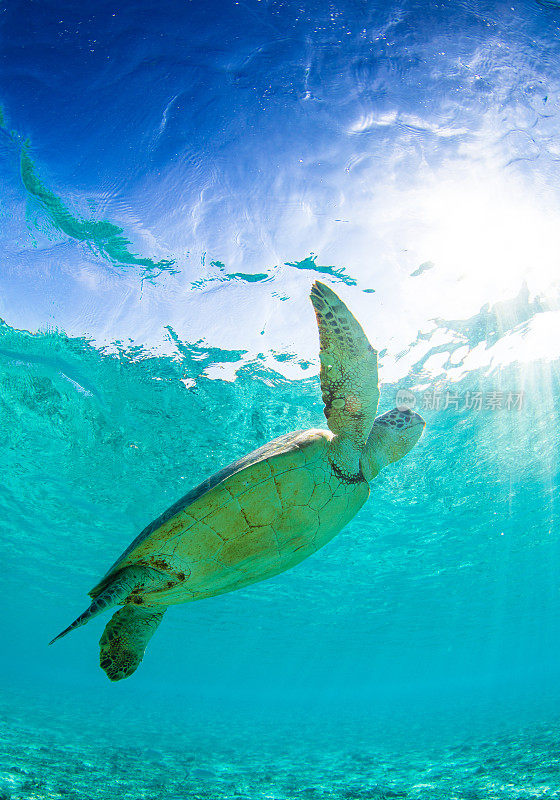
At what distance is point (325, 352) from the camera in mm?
4047

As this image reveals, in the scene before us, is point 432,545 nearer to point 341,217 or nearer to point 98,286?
point 341,217

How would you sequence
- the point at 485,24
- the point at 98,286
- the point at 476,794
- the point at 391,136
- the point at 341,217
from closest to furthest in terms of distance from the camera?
1. the point at 485,24
2. the point at 476,794
3. the point at 391,136
4. the point at 341,217
5. the point at 98,286

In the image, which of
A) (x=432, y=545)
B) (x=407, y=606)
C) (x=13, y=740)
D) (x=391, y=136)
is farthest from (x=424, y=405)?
(x=407, y=606)

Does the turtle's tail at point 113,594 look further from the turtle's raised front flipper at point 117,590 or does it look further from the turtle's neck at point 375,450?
the turtle's neck at point 375,450

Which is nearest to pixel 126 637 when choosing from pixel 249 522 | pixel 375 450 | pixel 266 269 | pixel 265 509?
pixel 249 522

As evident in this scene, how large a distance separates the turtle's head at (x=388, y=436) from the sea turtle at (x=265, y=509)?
0.08 meters

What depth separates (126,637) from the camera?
4.75m

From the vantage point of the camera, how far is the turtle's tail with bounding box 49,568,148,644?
3272 millimetres

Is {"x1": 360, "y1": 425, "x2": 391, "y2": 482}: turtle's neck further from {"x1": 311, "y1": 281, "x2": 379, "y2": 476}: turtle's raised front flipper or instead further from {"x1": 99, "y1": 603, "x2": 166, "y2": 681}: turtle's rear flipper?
{"x1": 99, "y1": 603, "x2": 166, "y2": 681}: turtle's rear flipper

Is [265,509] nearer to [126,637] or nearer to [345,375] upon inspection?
[345,375]

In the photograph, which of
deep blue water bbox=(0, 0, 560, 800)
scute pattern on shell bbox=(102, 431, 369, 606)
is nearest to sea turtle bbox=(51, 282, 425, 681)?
scute pattern on shell bbox=(102, 431, 369, 606)

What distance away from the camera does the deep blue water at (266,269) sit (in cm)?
534

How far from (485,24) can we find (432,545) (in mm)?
19236

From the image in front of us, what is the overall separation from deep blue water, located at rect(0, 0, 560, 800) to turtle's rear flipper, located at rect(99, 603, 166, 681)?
2.61m
